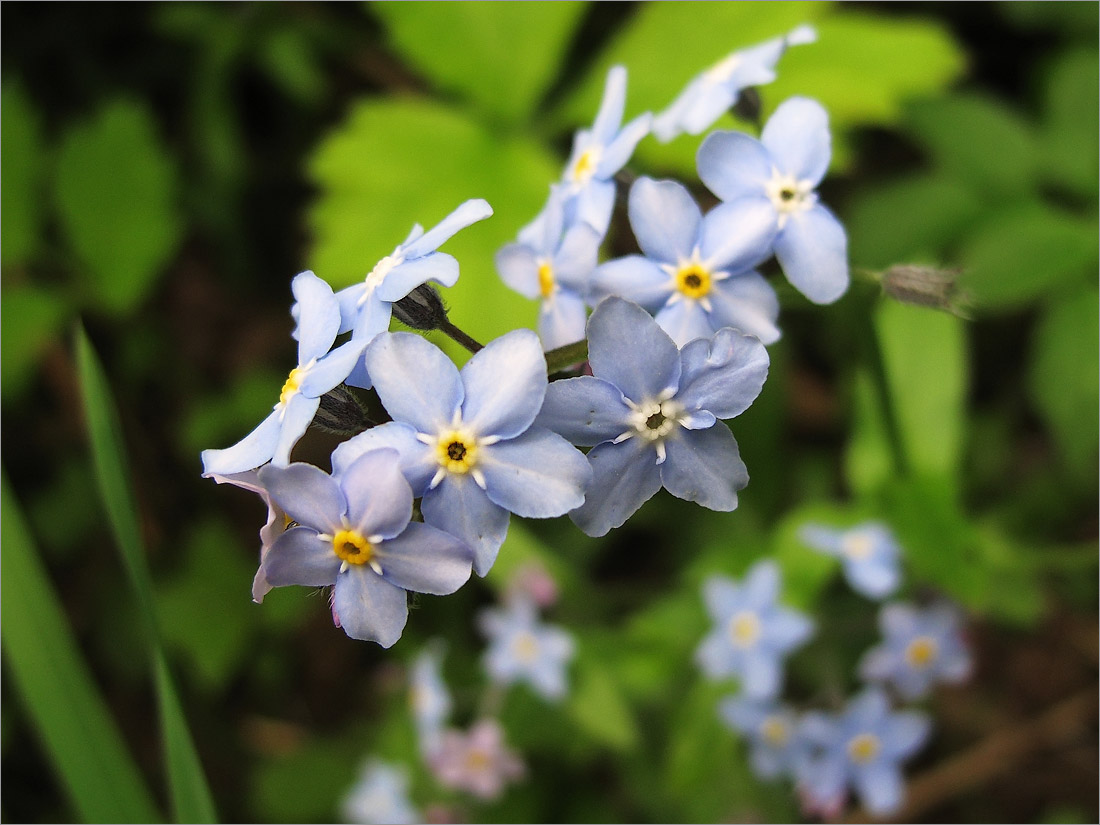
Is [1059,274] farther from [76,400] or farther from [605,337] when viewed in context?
[76,400]

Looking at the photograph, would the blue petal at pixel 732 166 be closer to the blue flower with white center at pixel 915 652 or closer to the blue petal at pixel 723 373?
the blue petal at pixel 723 373

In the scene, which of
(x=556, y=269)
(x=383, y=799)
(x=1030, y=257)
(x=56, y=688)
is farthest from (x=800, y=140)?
(x=383, y=799)

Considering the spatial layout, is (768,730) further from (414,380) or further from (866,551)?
(414,380)

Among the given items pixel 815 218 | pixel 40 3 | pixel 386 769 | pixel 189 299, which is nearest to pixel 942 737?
pixel 386 769

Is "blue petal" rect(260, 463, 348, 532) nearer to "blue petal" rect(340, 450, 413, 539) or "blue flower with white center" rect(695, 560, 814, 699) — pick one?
"blue petal" rect(340, 450, 413, 539)

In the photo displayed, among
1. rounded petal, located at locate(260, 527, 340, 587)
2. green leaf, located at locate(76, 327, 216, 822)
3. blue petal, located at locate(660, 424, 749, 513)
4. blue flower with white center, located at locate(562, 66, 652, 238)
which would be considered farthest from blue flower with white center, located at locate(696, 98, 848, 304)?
green leaf, located at locate(76, 327, 216, 822)
